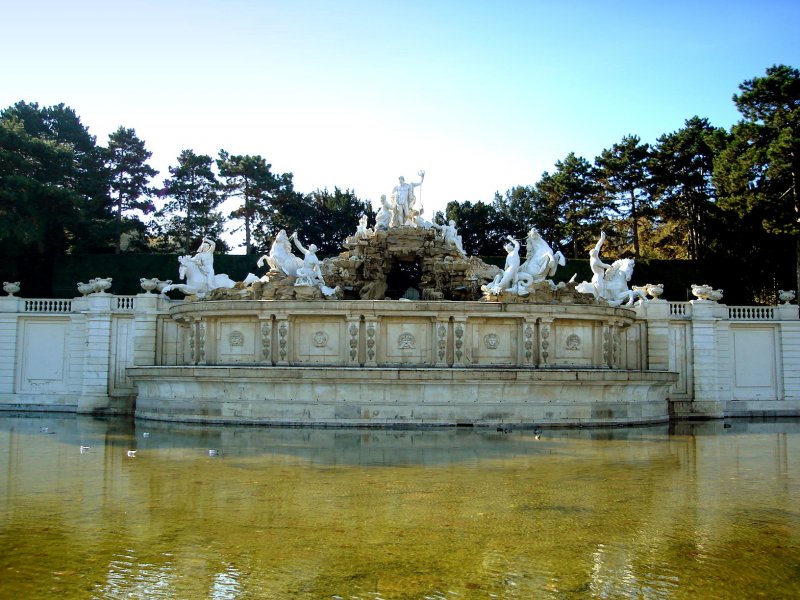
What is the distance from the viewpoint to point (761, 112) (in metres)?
38.2

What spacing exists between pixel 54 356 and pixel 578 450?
20943mm

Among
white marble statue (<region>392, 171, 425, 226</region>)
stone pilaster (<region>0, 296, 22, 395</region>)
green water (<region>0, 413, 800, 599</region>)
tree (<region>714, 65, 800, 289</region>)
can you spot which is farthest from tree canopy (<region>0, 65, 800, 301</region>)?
green water (<region>0, 413, 800, 599</region>)

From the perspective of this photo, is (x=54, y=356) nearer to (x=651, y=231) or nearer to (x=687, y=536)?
(x=687, y=536)

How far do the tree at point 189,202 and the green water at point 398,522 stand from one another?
36.7m

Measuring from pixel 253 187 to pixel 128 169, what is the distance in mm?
7919

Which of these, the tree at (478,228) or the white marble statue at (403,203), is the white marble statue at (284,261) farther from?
the tree at (478,228)

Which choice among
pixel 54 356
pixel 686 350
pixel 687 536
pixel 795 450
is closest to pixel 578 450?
pixel 795 450

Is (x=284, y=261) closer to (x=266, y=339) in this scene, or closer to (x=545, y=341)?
(x=266, y=339)

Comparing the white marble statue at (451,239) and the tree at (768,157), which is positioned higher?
the tree at (768,157)

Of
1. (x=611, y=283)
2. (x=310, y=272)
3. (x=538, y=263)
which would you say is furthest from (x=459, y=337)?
(x=611, y=283)

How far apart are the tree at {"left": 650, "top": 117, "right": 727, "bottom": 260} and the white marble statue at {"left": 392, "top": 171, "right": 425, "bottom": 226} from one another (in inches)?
770

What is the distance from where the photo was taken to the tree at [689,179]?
148 feet

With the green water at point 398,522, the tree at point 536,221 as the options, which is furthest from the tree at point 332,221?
the green water at point 398,522

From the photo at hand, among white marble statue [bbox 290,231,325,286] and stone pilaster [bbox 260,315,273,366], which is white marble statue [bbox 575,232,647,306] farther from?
stone pilaster [bbox 260,315,273,366]
